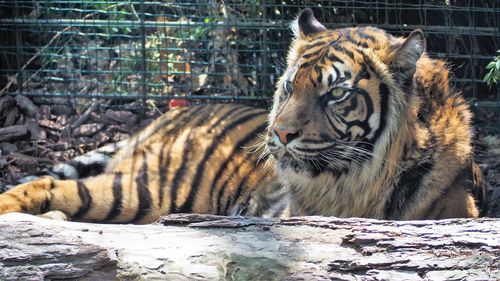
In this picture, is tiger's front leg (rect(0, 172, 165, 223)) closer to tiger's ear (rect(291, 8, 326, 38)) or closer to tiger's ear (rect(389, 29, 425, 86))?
tiger's ear (rect(291, 8, 326, 38))

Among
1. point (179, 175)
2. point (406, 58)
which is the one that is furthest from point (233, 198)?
point (406, 58)

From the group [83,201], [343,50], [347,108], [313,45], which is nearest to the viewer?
[347,108]

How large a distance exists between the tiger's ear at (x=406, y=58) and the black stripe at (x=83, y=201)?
203 centimetres

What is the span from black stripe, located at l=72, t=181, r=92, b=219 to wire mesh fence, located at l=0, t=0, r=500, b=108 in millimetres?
1464

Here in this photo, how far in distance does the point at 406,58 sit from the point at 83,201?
2.13 m

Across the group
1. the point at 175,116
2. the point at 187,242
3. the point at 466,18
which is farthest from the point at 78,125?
the point at 187,242

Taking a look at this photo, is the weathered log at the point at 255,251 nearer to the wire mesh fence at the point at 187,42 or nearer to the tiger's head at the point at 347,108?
the tiger's head at the point at 347,108

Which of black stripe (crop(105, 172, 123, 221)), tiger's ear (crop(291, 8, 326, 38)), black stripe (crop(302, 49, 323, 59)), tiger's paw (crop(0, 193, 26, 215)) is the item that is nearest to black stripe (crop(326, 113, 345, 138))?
black stripe (crop(302, 49, 323, 59))

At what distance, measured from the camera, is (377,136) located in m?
3.72

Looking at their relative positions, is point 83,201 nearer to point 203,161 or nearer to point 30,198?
point 30,198

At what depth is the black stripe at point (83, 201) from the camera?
4801 millimetres

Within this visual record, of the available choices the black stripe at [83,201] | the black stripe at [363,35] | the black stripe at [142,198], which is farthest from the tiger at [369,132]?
the black stripe at [83,201]

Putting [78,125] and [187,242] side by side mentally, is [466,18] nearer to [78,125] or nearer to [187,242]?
[78,125]

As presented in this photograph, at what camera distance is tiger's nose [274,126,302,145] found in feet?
11.7
